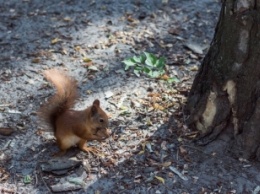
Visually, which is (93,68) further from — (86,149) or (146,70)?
(86,149)

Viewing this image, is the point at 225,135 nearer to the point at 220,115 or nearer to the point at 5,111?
the point at 220,115

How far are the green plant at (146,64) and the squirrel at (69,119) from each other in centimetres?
88

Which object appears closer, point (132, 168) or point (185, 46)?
point (132, 168)

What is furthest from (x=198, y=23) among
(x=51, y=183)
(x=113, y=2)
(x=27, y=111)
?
(x=51, y=183)

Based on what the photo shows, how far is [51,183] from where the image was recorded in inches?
112

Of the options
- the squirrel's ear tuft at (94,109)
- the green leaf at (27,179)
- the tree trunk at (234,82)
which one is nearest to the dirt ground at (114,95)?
the green leaf at (27,179)

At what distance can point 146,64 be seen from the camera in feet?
12.7

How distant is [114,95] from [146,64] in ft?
1.51

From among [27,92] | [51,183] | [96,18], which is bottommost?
[51,183]

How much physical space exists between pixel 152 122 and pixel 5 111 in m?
0.96

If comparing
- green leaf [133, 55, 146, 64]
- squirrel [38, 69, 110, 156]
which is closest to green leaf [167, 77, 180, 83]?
green leaf [133, 55, 146, 64]

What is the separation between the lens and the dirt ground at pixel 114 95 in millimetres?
2893

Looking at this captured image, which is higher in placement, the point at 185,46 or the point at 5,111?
the point at 185,46

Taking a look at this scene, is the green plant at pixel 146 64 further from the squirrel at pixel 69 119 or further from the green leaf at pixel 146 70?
the squirrel at pixel 69 119
